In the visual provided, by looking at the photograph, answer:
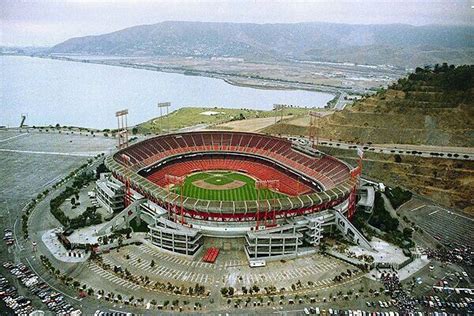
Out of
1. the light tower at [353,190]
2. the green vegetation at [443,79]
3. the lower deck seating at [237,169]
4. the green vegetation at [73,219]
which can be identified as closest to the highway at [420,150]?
the light tower at [353,190]

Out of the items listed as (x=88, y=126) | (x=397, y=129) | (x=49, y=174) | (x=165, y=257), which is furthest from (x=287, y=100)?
(x=165, y=257)

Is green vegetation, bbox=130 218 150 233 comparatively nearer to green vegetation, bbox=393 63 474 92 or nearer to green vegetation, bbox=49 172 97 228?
green vegetation, bbox=49 172 97 228

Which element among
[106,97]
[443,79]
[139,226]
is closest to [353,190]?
[139,226]

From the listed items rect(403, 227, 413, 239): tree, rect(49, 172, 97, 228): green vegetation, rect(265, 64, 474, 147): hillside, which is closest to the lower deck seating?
rect(49, 172, 97, 228): green vegetation

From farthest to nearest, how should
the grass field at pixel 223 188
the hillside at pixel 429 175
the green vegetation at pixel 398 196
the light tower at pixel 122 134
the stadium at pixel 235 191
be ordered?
the light tower at pixel 122 134
the grass field at pixel 223 188
the green vegetation at pixel 398 196
the hillside at pixel 429 175
the stadium at pixel 235 191

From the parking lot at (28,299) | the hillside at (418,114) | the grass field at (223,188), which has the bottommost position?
the parking lot at (28,299)

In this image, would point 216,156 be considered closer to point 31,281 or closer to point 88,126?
point 31,281

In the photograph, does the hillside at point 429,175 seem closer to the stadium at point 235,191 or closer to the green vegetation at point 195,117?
the stadium at point 235,191
